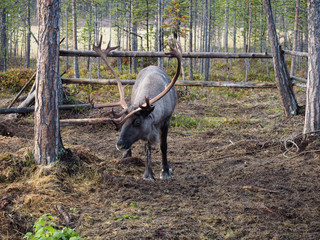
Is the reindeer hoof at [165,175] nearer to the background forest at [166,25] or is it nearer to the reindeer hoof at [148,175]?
the reindeer hoof at [148,175]

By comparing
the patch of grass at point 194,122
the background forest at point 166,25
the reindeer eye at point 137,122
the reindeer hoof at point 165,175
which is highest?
the background forest at point 166,25

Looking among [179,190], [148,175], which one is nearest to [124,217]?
[179,190]

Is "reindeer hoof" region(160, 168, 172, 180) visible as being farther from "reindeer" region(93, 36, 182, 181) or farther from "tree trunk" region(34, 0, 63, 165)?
"tree trunk" region(34, 0, 63, 165)

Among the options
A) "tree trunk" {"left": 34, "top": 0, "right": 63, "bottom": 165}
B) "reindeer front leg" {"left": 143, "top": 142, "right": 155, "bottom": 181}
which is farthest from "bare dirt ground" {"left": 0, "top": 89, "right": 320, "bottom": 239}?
"tree trunk" {"left": 34, "top": 0, "right": 63, "bottom": 165}

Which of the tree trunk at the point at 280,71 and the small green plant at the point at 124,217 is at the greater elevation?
the tree trunk at the point at 280,71

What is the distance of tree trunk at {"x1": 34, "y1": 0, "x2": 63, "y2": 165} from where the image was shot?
4441mm

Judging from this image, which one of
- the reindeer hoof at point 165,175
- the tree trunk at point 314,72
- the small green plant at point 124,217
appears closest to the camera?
the small green plant at point 124,217

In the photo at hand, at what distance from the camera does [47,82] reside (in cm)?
445

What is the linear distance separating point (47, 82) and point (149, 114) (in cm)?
135

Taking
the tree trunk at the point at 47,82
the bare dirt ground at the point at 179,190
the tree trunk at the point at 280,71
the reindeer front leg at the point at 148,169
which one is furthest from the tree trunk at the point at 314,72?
the tree trunk at the point at 47,82

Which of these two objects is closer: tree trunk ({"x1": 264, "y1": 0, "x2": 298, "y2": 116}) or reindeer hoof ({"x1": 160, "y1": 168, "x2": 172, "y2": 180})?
reindeer hoof ({"x1": 160, "y1": 168, "x2": 172, "y2": 180})

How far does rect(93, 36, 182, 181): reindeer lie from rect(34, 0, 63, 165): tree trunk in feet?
2.70

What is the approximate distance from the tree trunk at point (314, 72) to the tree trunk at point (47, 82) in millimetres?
4016

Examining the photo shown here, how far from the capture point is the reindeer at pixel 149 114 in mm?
4488
